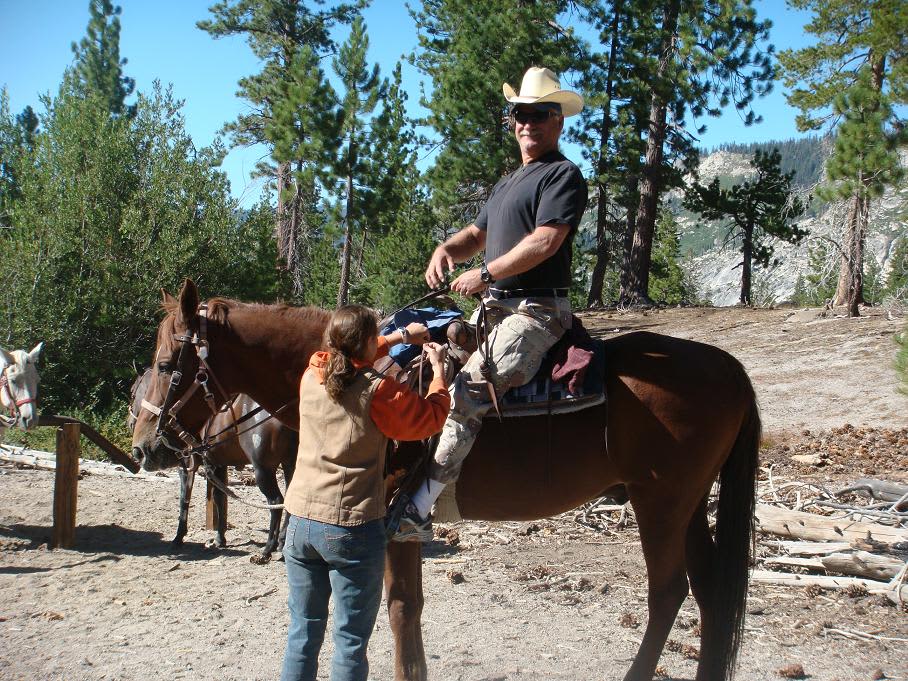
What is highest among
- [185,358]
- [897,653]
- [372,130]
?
[372,130]

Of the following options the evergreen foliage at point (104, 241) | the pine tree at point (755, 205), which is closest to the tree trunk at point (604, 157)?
the pine tree at point (755, 205)

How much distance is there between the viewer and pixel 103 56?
35.7m

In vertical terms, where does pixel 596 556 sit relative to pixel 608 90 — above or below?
below

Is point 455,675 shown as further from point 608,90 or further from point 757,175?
point 757,175

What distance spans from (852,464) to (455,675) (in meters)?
6.54

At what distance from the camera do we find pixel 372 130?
67.7ft

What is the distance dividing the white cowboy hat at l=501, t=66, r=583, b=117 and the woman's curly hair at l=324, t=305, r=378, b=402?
1.56m

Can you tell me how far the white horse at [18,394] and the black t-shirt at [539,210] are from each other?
6.37m

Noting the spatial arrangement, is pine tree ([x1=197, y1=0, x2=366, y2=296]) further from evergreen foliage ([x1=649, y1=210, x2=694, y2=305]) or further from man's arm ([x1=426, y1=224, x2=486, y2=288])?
evergreen foliage ([x1=649, y1=210, x2=694, y2=305])

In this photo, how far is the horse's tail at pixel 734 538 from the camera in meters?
3.86

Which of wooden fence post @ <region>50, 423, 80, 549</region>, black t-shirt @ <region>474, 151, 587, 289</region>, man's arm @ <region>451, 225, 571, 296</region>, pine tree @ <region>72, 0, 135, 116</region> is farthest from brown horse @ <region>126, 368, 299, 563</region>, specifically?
pine tree @ <region>72, 0, 135, 116</region>

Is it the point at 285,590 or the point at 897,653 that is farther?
the point at 285,590

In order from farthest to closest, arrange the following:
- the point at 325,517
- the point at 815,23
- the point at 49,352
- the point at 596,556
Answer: the point at 815,23
the point at 49,352
the point at 596,556
the point at 325,517

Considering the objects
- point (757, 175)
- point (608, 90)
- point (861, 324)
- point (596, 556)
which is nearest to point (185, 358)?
point (596, 556)
